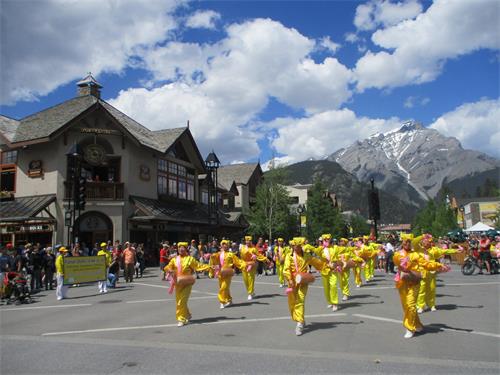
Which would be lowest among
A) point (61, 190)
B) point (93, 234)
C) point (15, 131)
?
point (93, 234)

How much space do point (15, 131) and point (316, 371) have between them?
29.0 meters

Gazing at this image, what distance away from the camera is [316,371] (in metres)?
6.13

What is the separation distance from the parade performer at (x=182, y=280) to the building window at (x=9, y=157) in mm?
22818

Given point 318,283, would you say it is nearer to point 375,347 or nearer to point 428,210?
point 375,347

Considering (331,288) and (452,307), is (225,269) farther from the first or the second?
(452,307)

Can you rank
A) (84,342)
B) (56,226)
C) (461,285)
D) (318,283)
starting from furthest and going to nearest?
(56,226) < (318,283) < (461,285) < (84,342)

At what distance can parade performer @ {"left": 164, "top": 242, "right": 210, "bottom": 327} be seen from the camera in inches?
388

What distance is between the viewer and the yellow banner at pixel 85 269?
17141mm

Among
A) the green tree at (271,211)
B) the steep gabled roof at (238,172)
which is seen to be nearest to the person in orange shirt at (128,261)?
the green tree at (271,211)

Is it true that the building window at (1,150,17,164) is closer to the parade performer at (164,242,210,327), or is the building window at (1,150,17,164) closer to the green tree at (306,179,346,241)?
the parade performer at (164,242,210,327)

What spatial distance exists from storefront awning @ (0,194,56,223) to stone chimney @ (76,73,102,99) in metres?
10.0

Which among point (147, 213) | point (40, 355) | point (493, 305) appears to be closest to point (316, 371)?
point (40, 355)

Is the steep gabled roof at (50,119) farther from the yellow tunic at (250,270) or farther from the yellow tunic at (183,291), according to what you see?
the yellow tunic at (183,291)

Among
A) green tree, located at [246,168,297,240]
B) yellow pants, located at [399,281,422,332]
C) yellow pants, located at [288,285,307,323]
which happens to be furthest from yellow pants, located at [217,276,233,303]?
green tree, located at [246,168,297,240]
